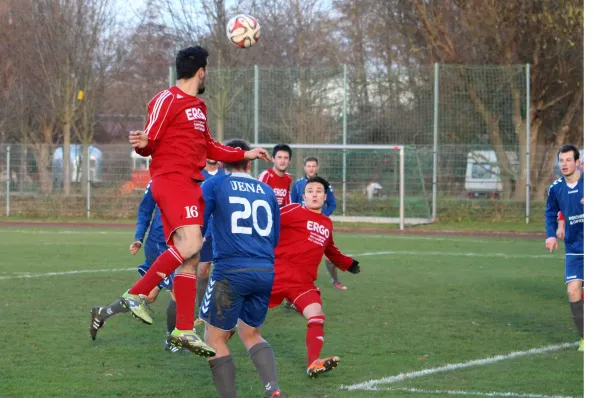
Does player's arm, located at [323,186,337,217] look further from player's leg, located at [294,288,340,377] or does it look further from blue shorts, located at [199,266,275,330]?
blue shorts, located at [199,266,275,330]

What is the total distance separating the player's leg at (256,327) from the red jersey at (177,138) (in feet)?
2.74

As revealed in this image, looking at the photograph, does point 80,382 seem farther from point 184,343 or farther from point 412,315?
point 412,315

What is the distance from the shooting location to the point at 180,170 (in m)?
5.98

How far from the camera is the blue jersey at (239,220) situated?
5.80 m

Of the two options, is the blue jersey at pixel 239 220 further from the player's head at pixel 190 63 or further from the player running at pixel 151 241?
the player running at pixel 151 241

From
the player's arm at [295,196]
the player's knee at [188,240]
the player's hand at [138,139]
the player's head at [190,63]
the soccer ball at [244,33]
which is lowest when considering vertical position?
the player's knee at [188,240]

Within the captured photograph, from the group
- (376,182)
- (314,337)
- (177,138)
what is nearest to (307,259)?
(314,337)

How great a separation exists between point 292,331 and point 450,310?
2.44 m

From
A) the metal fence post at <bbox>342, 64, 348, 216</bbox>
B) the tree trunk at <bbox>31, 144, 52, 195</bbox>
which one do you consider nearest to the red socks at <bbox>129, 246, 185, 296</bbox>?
the metal fence post at <bbox>342, 64, 348, 216</bbox>

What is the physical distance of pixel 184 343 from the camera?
5.52 metres

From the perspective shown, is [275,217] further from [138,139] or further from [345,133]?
[345,133]

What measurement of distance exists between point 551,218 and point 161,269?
4864 millimetres

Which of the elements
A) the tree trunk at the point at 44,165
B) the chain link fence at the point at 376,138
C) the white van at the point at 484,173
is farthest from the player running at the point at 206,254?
the tree trunk at the point at 44,165

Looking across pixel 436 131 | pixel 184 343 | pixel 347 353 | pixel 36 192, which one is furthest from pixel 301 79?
pixel 184 343
